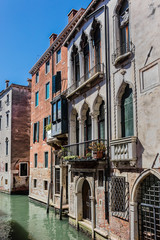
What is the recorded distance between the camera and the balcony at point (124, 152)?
7.96m

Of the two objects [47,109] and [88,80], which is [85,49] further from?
[47,109]

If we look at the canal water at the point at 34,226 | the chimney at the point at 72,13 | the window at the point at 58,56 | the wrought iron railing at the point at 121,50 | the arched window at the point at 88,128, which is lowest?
the canal water at the point at 34,226

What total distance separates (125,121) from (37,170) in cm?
1261

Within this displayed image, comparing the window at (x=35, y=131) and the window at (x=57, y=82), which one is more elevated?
the window at (x=57, y=82)

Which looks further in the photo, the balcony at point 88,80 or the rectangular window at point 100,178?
the balcony at point 88,80

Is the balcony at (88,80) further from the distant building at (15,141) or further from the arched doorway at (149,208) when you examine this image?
the distant building at (15,141)

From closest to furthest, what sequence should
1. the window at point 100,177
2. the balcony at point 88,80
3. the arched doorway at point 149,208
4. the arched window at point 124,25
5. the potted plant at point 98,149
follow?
the arched doorway at point 149,208 < the arched window at point 124,25 < the potted plant at point 98,149 < the window at point 100,177 < the balcony at point 88,80

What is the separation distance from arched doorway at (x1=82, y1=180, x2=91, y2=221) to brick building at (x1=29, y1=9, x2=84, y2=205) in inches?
132

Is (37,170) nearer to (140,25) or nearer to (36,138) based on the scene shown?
(36,138)

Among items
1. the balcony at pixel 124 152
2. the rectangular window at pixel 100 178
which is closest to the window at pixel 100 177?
the rectangular window at pixel 100 178

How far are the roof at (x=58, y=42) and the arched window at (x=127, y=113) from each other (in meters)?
7.11

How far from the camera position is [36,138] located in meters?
20.6

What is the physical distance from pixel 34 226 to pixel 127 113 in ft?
26.6

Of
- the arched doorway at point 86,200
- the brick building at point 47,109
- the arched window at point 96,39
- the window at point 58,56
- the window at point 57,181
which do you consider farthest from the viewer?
the window at point 58,56
